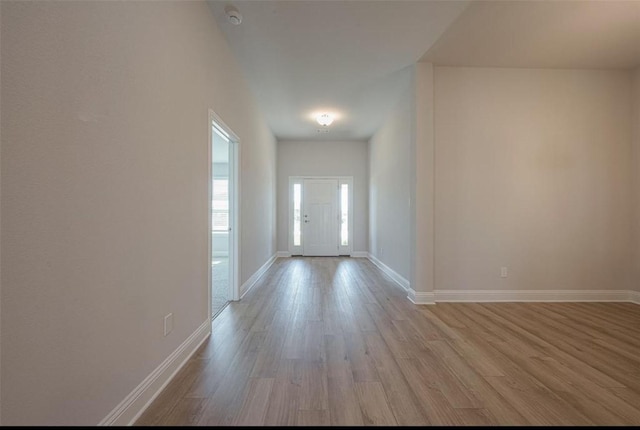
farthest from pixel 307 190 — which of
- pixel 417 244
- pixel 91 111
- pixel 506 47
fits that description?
pixel 91 111

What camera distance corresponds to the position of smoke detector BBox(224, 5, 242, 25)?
7.63 feet

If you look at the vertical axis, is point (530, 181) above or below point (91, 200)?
above

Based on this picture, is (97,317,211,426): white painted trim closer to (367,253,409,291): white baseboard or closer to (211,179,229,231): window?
(367,253,409,291): white baseboard

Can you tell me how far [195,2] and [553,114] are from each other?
159 inches

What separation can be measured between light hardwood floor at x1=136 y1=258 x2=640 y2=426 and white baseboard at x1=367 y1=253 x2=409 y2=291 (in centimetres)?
75

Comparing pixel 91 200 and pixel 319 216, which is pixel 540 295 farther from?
pixel 319 216

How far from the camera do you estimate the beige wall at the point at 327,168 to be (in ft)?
22.5

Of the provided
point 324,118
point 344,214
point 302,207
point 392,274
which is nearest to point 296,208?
point 302,207

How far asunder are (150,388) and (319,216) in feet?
18.2

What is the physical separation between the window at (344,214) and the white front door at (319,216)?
14 centimetres

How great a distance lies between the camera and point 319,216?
6914mm

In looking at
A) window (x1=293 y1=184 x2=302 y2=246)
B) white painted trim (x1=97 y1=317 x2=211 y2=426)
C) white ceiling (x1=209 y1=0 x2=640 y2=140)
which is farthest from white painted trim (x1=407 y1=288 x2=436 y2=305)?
window (x1=293 y1=184 x2=302 y2=246)

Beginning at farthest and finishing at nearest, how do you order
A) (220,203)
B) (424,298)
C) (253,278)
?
1. (220,203)
2. (253,278)
3. (424,298)

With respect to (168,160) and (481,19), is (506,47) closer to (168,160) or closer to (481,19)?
(481,19)
